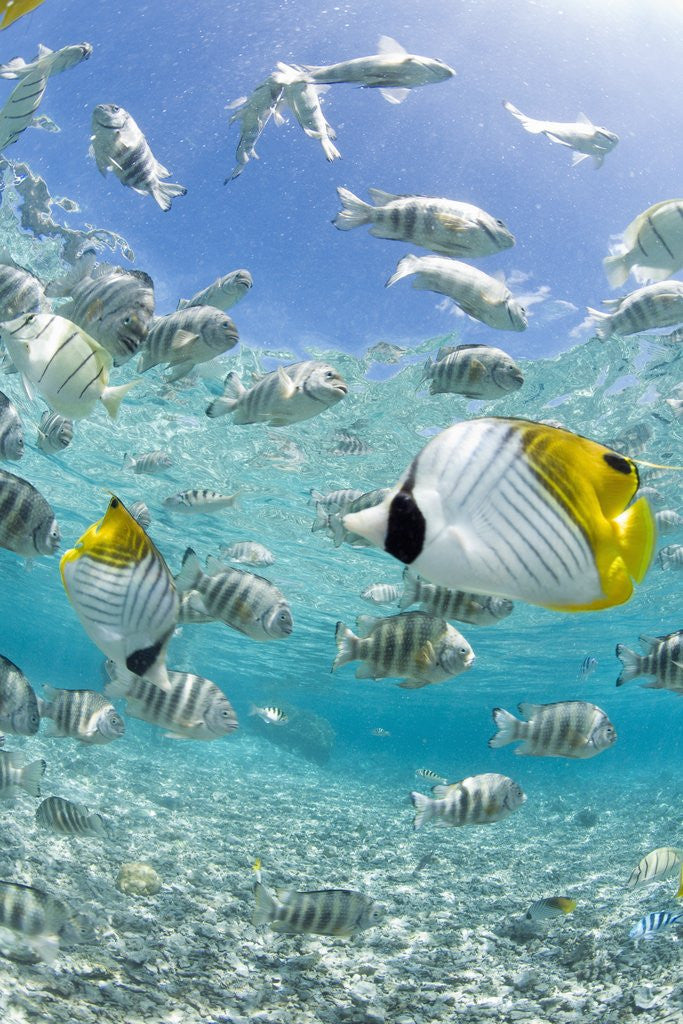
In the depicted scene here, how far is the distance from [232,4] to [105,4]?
2.03 meters

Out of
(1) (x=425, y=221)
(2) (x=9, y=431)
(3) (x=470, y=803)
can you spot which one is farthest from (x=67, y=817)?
(1) (x=425, y=221)

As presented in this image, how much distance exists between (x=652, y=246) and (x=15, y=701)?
538 cm

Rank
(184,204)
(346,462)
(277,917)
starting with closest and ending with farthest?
(277,917) → (184,204) → (346,462)

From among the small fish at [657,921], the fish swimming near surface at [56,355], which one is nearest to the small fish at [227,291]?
the fish swimming near surface at [56,355]

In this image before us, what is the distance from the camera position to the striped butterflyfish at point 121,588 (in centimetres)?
214

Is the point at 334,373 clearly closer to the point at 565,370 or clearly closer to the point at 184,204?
→ the point at 184,204

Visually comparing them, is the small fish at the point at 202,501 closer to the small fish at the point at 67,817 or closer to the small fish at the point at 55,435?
the small fish at the point at 55,435

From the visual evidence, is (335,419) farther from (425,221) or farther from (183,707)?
(183,707)

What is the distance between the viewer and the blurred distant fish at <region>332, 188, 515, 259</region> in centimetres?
382

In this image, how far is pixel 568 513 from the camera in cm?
136

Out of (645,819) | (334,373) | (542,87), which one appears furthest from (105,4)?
(645,819)

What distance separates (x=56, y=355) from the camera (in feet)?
9.73

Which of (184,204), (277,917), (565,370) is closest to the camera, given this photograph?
(277,917)

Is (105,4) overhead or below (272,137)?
overhead
